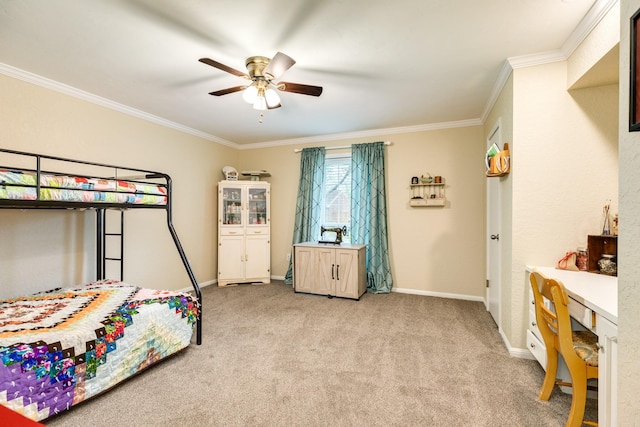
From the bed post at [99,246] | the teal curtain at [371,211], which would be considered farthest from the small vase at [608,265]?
the bed post at [99,246]

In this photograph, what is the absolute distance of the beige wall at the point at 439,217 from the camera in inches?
159

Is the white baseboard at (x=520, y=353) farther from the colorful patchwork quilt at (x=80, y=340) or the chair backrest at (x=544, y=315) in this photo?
the colorful patchwork quilt at (x=80, y=340)

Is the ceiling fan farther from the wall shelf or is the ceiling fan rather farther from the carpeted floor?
the wall shelf

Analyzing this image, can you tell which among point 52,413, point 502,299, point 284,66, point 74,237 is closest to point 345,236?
point 502,299

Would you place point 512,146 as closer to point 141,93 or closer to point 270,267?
point 141,93

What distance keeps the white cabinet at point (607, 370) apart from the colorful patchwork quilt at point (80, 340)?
2668 mm

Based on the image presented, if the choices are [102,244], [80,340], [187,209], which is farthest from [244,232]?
[80,340]

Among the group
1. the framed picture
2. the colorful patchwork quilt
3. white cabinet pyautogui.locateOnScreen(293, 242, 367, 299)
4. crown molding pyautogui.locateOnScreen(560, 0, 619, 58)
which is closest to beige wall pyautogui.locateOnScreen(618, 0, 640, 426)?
the framed picture

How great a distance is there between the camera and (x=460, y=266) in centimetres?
412

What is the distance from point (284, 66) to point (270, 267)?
375 centimetres

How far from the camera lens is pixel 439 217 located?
4.23 m

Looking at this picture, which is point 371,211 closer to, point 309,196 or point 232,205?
point 309,196

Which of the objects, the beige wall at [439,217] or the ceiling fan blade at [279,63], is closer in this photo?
the ceiling fan blade at [279,63]

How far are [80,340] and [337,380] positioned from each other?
65.1 inches
